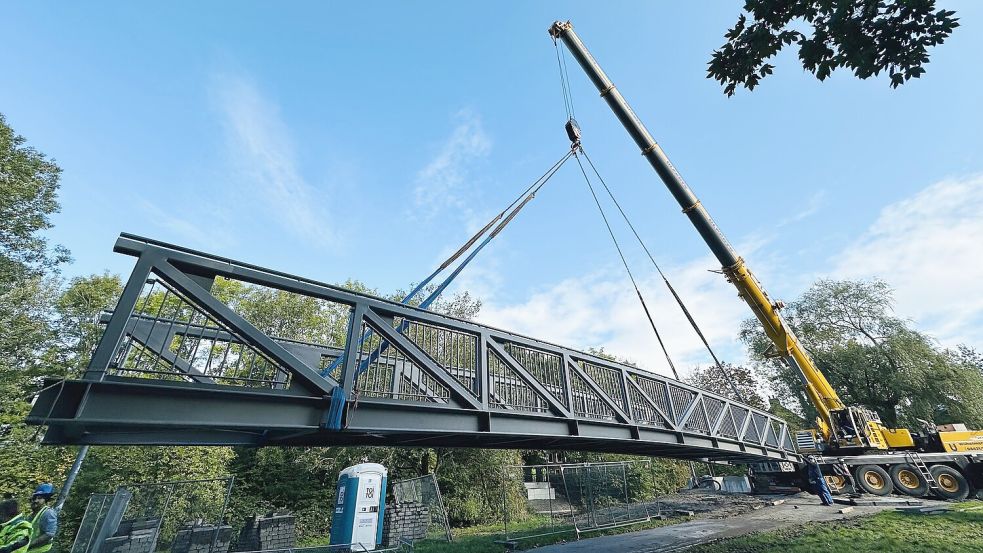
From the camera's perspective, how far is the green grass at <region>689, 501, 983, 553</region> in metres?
7.95

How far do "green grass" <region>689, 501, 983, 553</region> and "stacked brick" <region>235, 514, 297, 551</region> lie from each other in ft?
45.8

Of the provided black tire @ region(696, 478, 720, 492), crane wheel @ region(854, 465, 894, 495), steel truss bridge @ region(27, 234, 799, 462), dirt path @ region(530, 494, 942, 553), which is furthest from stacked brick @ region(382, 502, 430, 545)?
crane wheel @ region(854, 465, 894, 495)

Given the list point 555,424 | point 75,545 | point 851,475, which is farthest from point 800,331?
point 75,545

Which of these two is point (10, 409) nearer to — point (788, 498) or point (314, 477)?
point (314, 477)

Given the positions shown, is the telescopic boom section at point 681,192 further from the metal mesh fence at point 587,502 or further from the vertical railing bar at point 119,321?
the vertical railing bar at point 119,321

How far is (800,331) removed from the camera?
104ft

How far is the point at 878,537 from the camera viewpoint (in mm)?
8812

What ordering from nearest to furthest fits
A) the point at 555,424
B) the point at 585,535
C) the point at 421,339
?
the point at 421,339 < the point at 555,424 < the point at 585,535

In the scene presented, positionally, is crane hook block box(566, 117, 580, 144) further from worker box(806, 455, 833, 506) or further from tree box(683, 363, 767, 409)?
tree box(683, 363, 767, 409)

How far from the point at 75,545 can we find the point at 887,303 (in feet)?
142

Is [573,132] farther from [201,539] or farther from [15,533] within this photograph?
[201,539]

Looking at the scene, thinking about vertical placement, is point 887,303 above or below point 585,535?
above

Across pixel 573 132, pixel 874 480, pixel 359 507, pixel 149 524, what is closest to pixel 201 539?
pixel 149 524

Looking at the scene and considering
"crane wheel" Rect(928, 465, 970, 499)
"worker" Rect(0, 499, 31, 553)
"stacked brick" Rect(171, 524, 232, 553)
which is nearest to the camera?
"worker" Rect(0, 499, 31, 553)
